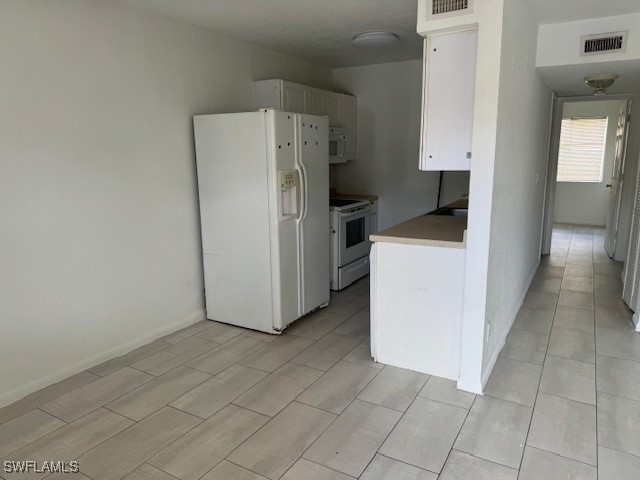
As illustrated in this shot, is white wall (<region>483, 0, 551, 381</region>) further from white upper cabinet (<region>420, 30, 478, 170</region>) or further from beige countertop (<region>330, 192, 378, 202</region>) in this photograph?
beige countertop (<region>330, 192, 378, 202</region>)

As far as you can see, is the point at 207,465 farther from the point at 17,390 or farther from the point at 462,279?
the point at 462,279

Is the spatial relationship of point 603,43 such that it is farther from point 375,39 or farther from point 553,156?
point 553,156

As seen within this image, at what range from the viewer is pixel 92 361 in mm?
2979

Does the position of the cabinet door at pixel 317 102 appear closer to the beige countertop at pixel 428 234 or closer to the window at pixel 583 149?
the beige countertop at pixel 428 234

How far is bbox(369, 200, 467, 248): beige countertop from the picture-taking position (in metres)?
2.65

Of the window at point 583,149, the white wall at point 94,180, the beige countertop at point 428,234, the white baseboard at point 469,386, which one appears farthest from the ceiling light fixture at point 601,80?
the window at point 583,149

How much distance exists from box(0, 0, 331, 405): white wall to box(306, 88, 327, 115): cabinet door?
1083 mm

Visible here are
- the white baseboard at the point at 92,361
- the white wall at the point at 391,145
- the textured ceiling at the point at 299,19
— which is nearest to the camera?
the white baseboard at the point at 92,361

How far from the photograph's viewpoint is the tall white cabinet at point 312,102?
→ 409cm

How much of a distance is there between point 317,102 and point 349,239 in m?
1.49

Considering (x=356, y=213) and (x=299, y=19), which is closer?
(x=299, y=19)

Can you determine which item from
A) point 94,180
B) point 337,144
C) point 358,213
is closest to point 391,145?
point 337,144

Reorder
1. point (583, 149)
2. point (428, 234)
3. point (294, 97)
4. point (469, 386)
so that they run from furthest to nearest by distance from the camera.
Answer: point (583, 149)
point (294, 97)
point (428, 234)
point (469, 386)

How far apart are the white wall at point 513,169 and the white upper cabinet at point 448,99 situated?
171 mm
